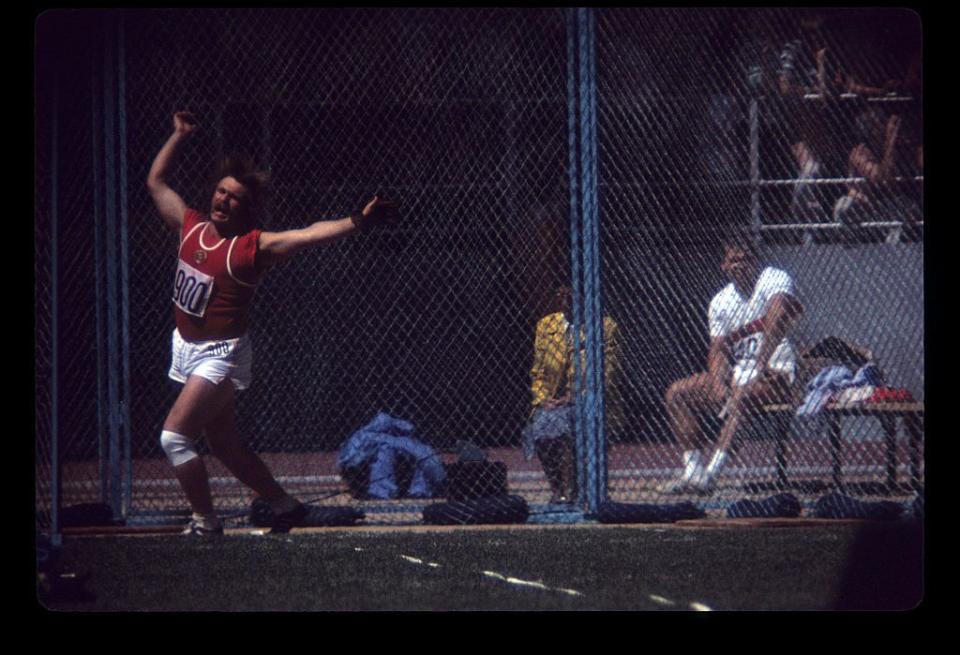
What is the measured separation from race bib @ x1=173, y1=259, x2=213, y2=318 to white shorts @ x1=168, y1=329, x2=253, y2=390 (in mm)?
173

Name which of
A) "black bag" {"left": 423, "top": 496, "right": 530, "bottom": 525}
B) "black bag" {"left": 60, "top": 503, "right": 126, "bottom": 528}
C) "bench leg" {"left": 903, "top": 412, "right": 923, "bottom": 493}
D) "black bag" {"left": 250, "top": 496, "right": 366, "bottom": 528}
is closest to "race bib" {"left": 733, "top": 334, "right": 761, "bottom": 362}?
"bench leg" {"left": 903, "top": 412, "right": 923, "bottom": 493}

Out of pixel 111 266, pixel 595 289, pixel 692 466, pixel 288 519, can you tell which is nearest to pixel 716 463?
pixel 692 466

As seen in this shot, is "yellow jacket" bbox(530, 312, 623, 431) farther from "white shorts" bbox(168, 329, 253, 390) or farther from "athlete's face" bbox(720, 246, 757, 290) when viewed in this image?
"white shorts" bbox(168, 329, 253, 390)

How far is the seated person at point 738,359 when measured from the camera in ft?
26.2

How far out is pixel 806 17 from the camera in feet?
28.4

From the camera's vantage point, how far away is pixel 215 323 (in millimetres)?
6684

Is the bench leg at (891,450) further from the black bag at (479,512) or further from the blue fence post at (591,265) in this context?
the black bag at (479,512)

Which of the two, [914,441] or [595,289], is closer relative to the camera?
[595,289]

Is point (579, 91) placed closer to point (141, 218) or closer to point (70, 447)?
point (141, 218)

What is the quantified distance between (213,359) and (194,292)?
38cm

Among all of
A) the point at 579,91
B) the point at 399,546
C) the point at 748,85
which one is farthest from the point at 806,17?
the point at 399,546

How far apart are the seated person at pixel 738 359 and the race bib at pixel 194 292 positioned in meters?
3.16

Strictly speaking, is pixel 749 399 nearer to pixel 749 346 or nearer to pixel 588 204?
pixel 749 346

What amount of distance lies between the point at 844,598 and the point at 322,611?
81.5 inches
